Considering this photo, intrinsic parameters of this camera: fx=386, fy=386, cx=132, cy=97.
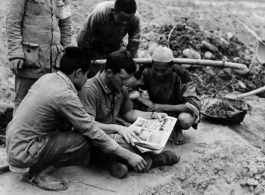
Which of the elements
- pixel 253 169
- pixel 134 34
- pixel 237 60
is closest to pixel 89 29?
pixel 134 34

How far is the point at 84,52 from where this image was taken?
3.48m

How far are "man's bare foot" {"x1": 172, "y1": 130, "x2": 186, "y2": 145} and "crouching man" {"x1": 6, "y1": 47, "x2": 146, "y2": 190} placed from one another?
1.29m

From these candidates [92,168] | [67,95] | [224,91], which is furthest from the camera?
[224,91]

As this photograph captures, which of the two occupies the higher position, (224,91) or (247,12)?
(247,12)

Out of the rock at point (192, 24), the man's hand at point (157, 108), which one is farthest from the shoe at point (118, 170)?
the rock at point (192, 24)

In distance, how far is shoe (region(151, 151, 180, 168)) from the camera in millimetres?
4105

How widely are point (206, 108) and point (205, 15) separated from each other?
421 cm

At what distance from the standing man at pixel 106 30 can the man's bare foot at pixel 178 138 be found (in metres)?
1.28

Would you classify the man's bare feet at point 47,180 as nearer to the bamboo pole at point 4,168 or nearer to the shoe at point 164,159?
the bamboo pole at point 4,168

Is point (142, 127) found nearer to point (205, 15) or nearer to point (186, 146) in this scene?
point (186, 146)

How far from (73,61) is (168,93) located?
1823mm

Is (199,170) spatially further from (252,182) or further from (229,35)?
(229,35)

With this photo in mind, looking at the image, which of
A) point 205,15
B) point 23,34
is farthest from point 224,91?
point 23,34

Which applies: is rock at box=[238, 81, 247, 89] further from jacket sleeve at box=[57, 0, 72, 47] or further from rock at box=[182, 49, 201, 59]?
jacket sleeve at box=[57, 0, 72, 47]
